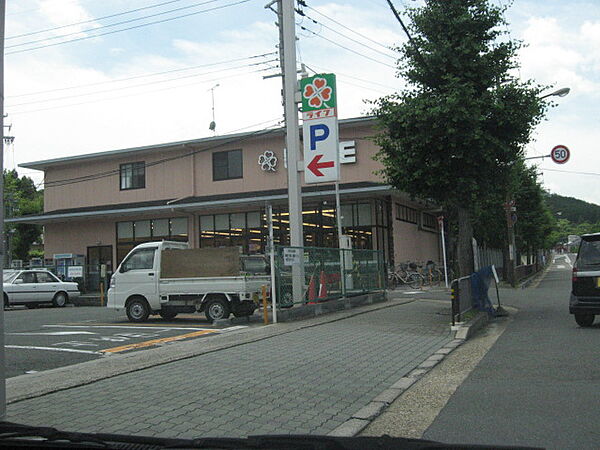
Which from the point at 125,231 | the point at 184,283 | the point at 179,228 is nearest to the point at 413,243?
the point at 179,228

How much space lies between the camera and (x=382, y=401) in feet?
19.7

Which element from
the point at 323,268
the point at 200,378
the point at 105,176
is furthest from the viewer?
the point at 105,176

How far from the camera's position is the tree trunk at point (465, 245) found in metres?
15.4

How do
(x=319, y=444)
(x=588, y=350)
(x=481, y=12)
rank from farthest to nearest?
1. (x=481, y=12)
2. (x=588, y=350)
3. (x=319, y=444)

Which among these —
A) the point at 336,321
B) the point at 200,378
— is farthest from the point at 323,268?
the point at 200,378

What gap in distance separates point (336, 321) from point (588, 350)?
598 cm

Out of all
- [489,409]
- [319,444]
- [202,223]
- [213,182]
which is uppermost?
[213,182]

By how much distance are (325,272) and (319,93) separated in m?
4.87

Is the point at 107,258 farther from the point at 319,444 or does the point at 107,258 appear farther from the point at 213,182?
the point at 319,444

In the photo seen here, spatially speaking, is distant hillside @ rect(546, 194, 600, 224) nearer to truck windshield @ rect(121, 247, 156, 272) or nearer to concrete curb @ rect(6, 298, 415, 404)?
truck windshield @ rect(121, 247, 156, 272)

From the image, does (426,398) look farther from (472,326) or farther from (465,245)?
(465,245)

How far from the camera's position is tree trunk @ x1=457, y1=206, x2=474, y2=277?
15383 millimetres

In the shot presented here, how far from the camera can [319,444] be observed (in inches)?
105

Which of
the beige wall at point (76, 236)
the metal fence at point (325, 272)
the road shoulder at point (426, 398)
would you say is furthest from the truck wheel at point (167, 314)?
the beige wall at point (76, 236)
